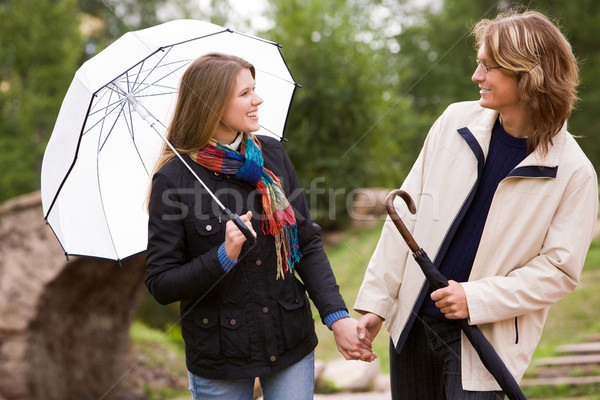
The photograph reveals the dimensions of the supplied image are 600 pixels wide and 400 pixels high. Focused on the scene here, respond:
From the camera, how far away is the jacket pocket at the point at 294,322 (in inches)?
89.0

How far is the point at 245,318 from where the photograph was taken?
2225 millimetres

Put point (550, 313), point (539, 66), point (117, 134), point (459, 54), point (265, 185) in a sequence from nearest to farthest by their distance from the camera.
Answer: point (539, 66), point (265, 185), point (117, 134), point (550, 313), point (459, 54)

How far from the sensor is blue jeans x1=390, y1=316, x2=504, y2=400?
2.25m

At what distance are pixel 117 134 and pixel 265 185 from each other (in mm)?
719

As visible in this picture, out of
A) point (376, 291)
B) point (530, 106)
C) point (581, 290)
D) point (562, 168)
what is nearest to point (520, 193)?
point (562, 168)

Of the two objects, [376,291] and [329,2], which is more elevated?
[329,2]

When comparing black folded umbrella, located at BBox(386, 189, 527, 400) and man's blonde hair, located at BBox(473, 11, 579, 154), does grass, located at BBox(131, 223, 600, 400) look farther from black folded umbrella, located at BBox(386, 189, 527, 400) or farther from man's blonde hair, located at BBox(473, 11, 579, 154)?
man's blonde hair, located at BBox(473, 11, 579, 154)

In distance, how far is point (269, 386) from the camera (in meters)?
2.30

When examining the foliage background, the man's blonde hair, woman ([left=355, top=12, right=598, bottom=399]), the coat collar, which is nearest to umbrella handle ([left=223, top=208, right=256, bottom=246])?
woman ([left=355, top=12, right=598, bottom=399])

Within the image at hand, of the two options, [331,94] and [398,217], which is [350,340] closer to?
[398,217]

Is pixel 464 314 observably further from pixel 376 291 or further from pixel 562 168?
pixel 562 168

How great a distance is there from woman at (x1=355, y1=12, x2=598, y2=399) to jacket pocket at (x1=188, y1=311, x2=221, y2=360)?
0.54 m

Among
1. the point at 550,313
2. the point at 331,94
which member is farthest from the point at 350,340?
the point at 331,94

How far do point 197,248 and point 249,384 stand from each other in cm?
50
